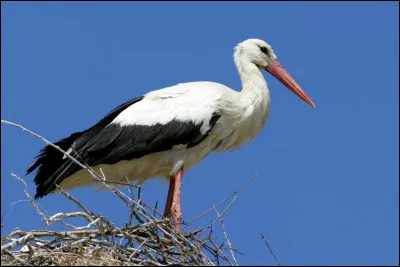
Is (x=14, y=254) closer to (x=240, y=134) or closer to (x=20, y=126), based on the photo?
(x=20, y=126)

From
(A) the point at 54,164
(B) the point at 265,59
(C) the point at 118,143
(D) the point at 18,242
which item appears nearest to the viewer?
(D) the point at 18,242

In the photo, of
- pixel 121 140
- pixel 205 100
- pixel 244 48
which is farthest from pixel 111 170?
pixel 244 48

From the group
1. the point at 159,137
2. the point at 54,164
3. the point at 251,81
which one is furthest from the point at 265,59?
the point at 54,164

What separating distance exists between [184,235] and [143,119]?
2268mm

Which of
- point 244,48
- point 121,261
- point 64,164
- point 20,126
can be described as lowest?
point 121,261

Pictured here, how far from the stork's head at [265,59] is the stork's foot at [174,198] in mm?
1445

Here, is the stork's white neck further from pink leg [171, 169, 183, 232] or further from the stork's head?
pink leg [171, 169, 183, 232]

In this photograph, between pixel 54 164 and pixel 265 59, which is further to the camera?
pixel 265 59

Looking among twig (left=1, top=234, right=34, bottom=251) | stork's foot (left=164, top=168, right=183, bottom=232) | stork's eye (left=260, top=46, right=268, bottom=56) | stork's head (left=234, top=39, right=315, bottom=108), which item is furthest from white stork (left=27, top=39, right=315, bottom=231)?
twig (left=1, top=234, right=34, bottom=251)

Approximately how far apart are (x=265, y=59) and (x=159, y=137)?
1.58 m

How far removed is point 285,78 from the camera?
11.4 meters

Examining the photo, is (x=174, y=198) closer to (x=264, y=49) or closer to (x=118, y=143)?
(x=118, y=143)

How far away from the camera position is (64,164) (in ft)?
33.1

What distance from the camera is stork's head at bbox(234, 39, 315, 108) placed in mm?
11109
